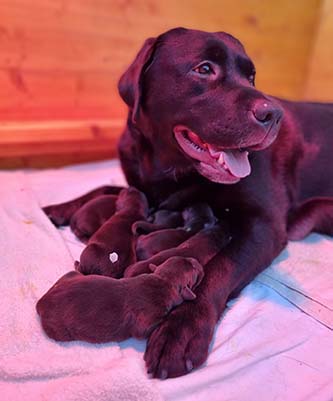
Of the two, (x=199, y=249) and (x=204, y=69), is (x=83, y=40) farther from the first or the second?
(x=199, y=249)

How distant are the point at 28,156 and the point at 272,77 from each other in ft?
4.62

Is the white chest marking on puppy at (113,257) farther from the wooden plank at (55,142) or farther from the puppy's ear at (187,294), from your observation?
the wooden plank at (55,142)

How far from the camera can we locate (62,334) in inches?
35.0

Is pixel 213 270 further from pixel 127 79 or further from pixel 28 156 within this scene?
pixel 28 156

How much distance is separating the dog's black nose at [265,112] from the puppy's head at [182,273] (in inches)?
14.0

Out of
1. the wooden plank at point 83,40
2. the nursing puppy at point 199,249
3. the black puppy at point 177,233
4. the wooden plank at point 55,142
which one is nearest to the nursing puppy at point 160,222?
the black puppy at point 177,233

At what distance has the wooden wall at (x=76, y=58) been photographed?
1.77 meters

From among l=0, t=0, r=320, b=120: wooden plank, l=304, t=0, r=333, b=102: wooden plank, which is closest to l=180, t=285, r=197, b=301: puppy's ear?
l=0, t=0, r=320, b=120: wooden plank

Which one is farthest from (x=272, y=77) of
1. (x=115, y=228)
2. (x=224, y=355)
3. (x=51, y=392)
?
(x=51, y=392)

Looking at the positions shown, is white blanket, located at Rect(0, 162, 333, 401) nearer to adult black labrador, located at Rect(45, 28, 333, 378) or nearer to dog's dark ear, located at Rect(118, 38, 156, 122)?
adult black labrador, located at Rect(45, 28, 333, 378)

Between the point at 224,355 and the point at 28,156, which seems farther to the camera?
the point at 28,156

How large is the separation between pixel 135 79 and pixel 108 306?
617 millimetres

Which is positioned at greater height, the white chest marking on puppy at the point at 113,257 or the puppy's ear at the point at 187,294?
the puppy's ear at the point at 187,294

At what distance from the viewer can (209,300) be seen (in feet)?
3.25
